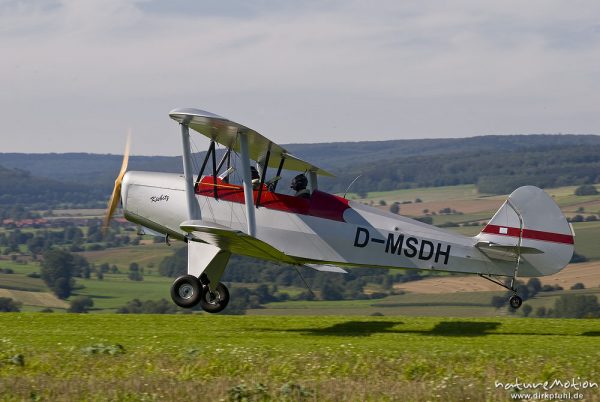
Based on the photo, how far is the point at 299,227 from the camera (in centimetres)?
1413

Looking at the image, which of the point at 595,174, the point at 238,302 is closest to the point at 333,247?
the point at 238,302

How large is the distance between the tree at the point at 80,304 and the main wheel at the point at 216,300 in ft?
82.4

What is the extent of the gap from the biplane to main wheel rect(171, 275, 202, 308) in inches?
0.6

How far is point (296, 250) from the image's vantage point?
46.5 ft

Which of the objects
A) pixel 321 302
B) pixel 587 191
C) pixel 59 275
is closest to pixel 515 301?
pixel 321 302

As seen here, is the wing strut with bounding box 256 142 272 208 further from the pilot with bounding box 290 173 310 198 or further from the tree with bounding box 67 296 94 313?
the tree with bounding box 67 296 94 313

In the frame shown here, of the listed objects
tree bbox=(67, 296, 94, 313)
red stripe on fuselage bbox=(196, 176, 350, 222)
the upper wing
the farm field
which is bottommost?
tree bbox=(67, 296, 94, 313)

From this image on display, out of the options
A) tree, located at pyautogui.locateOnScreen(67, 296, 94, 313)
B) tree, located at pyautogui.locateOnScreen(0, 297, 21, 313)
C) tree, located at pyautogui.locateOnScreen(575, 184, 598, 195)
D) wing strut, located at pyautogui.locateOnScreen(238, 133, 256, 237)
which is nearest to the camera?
wing strut, located at pyautogui.locateOnScreen(238, 133, 256, 237)

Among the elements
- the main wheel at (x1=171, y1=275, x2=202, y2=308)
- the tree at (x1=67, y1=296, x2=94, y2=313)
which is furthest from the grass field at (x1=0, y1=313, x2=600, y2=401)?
the tree at (x1=67, y1=296, x2=94, y2=313)

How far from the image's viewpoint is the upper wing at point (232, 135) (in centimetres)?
1312

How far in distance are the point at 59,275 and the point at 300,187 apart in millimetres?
40950

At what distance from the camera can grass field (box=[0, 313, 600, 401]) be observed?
340 inches

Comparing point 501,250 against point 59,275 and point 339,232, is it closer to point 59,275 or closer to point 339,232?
point 339,232

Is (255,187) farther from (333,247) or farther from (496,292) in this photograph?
(496,292)
